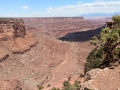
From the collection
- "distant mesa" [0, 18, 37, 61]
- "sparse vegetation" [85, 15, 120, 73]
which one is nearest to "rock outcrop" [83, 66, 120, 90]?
"sparse vegetation" [85, 15, 120, 73]

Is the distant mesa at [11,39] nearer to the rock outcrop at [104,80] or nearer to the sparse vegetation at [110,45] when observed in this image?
the sparse vegetation at [110,45]

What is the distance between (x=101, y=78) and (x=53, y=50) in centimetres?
5080

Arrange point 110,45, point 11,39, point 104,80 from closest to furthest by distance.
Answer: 1. point 104,80
2. point 110,45
3. point 11,39

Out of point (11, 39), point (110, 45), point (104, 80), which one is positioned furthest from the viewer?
point (11, 39)

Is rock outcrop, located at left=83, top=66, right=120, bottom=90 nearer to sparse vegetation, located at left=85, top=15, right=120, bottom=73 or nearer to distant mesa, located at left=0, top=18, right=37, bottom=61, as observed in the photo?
sparse vegetation, located at left=85, top=15, right=120, bottom=73

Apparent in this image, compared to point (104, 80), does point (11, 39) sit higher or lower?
lower

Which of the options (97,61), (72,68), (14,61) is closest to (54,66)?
(72,68)

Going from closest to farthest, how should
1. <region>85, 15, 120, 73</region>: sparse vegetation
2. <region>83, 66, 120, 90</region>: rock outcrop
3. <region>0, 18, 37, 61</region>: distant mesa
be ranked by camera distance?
<region>83, 66, 120, 90</region>: rock outcrop < <region>85, 15, 120, 73</region>: sparse vegetation < <region>0, 18, 37, 61</region>: distant mesa

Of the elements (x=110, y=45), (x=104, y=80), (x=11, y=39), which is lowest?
(x=11, y=39)

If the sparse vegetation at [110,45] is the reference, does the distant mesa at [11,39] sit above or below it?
below

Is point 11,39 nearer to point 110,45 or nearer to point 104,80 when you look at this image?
point 110,45

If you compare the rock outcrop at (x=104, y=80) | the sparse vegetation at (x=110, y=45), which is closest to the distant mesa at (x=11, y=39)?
the sparse vegetation at (x=110, y=45)

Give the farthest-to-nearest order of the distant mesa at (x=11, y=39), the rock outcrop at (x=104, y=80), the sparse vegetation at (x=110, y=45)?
the distant mesa at (x=11, y=39) → the sparse vegetation at (x=110, y=45) → the rock outcrop at (x=104, y=80)

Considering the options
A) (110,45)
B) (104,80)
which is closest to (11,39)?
(110,45)
